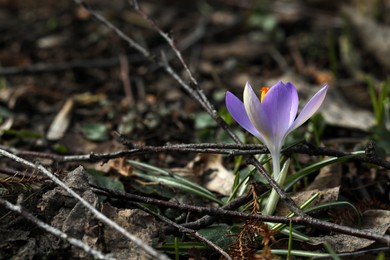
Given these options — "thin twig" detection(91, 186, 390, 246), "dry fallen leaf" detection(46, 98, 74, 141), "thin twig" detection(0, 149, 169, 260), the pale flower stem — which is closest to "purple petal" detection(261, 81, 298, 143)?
the pale flower stem

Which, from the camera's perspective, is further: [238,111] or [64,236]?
[238,111]

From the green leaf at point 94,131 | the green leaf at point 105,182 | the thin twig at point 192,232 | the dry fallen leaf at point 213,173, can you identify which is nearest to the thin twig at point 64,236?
the thin twig at point 192,232

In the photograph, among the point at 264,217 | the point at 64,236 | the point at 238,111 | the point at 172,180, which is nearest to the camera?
the point at 64,236

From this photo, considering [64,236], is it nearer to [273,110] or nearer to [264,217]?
[264,217]

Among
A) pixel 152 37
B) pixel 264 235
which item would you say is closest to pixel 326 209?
pixel 264 235

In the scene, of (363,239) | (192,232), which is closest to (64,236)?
Answer: (192,232)

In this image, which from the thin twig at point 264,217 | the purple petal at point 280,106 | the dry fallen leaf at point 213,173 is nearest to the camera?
the thin twig at point 264,217

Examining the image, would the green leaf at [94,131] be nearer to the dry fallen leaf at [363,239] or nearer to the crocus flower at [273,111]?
the crocus flower at [273,111]
